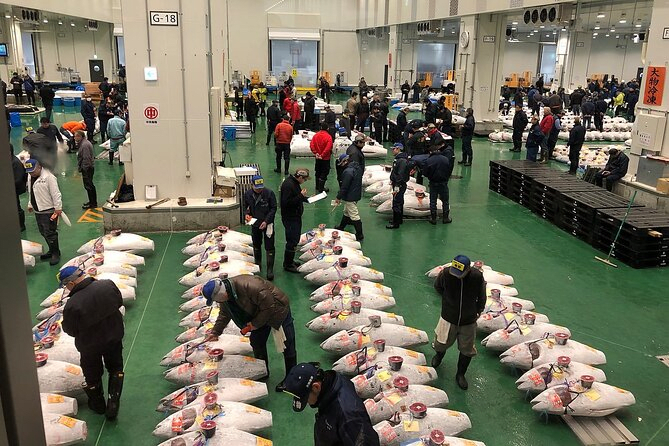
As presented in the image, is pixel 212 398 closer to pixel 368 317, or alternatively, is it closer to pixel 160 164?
pixel 368 317

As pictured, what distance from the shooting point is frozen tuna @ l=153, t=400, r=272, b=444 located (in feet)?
16.9

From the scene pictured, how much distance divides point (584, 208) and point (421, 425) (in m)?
7.65

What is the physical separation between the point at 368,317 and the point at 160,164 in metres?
6.08

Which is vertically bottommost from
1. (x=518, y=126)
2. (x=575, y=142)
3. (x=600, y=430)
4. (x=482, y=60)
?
(x=600, y=430)

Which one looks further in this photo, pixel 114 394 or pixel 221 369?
pixel 221 369

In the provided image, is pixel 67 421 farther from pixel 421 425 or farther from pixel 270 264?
pixel 270 264

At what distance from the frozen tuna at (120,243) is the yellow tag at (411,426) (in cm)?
620

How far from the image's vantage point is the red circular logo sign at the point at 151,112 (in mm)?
10828

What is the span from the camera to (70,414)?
550 centimetres

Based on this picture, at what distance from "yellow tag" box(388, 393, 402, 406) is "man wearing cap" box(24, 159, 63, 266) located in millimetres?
6484

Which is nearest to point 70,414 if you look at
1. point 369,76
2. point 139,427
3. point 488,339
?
point 139,427

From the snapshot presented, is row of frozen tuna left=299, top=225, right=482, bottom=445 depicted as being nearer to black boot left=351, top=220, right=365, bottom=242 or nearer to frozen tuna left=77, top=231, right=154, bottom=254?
black boot left=351, top=220, right=365, bottom=242

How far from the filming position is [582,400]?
5.74 m

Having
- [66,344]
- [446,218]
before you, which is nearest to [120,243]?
[66,344]
